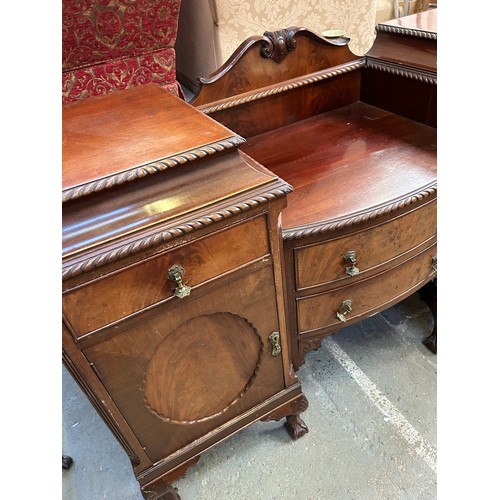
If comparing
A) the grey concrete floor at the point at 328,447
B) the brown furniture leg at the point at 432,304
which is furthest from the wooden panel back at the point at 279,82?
the grey concrete floor at the point at 328,447

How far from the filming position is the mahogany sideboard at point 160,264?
513 millimetres

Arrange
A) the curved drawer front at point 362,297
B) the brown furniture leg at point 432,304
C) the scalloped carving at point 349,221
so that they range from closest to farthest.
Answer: the scalloped carving at point 349,221
the curved drawer front at point 362,297
the brown furniture leg at point 432,304

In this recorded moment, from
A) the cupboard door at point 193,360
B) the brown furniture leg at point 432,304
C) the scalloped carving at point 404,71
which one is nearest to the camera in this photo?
the cupboard door at point 193,360

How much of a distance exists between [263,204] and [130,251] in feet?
0.64

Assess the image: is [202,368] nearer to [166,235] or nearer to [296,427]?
[166,235]

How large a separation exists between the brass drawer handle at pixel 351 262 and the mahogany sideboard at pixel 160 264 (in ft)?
0.56

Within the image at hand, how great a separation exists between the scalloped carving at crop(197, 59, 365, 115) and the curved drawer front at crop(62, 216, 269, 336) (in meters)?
0.46

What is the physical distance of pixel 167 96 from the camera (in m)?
0.70

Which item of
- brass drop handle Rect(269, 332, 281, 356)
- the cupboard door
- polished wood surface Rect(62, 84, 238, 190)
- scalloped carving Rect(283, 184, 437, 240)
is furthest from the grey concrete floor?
polished wood surface Rect(62, 84, 238, 190)

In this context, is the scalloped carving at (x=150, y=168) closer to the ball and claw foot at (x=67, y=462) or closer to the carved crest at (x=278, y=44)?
the carved crest at (x=278, y=44)

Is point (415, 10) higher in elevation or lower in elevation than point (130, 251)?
higher

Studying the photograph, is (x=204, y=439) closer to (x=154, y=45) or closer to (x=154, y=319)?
(x=154, y=319)

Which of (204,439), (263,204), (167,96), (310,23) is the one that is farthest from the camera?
(310,23)
